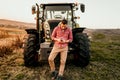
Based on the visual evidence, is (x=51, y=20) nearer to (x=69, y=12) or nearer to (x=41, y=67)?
(x=69, y=12)

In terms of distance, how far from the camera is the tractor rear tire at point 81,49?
476 inches

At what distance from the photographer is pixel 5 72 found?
38.9 ft

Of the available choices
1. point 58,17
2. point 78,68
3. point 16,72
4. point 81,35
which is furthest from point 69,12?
point 16,72

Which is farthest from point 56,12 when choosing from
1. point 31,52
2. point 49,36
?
point 31,52

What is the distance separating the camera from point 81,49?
12055 millimetres

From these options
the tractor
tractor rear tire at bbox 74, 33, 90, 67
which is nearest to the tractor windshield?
the tractor

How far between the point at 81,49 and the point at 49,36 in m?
1.60

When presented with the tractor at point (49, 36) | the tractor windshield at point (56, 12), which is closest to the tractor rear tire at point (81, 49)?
the tractor at point (49, 36)

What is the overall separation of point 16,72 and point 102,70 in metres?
3.55

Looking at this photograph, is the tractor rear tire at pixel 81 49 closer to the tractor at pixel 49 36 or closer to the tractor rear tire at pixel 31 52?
the tractor at pixel 49 36

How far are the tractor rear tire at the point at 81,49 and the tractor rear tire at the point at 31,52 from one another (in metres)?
1.66

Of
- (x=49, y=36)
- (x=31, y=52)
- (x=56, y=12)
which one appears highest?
(x=56, y=12)

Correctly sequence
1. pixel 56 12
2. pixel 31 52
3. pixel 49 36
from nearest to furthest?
1. pixel 31 52
2. pixel 49 36
3. pixel 56 12

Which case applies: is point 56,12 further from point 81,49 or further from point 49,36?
point 81,49
